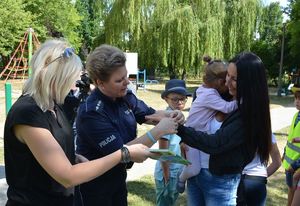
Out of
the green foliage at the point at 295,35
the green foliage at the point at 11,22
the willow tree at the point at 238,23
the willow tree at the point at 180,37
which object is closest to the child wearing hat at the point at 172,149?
the willow tree at the point at 180,37

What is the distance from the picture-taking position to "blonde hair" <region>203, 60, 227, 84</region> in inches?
106

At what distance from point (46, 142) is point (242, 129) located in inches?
40.1

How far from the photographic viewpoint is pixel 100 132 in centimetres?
A: 219

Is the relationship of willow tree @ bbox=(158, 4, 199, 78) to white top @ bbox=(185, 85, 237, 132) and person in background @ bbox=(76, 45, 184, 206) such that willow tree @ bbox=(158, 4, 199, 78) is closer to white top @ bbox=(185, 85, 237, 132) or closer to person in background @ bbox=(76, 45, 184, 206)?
white top @ bbox=(185, 85, 237, 132)

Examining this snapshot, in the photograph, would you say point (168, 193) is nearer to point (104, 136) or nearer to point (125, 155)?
point (104, 136)

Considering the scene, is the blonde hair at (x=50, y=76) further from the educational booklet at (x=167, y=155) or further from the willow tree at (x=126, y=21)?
the willow tree at (x=126, y=21)

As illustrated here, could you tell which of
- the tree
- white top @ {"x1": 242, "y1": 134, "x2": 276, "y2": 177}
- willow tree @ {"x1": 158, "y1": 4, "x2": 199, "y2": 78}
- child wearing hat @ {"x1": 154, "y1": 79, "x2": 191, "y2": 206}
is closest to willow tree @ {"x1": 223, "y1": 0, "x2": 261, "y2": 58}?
willow tree @ {"x1": 158, "y1": 4, "x2": 199, "y2": 78}

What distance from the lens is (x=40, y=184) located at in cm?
186

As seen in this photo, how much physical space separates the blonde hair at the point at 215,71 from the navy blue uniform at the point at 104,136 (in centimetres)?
59

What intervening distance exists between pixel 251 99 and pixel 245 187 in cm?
106

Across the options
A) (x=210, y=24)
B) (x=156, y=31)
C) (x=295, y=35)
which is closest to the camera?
(x=210, y=24)

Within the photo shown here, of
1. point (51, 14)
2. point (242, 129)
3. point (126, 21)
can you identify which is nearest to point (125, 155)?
point (242, 129)

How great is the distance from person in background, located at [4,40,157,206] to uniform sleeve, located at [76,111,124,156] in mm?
230

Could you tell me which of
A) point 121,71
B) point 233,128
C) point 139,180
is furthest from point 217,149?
point 139,180
